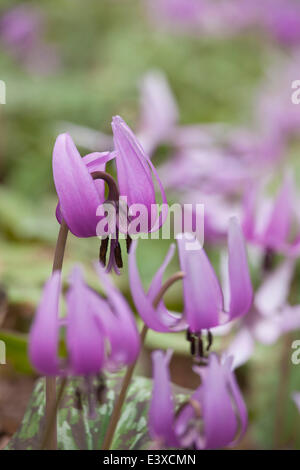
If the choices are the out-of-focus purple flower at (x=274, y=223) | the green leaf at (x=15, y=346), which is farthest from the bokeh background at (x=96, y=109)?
the out-of-focus purple flower at (x=274, y=223)

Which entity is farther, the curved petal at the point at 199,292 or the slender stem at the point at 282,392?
the slender stem at the point at 282,392

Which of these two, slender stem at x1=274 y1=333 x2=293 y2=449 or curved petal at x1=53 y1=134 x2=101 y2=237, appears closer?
curved petal at x1=53 y1=134 x2=101 y2=237

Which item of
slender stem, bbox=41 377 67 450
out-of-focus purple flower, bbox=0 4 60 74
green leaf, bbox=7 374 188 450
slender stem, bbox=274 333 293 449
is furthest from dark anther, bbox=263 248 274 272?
out-of-focus purple flower, bbox=0 4 60 74

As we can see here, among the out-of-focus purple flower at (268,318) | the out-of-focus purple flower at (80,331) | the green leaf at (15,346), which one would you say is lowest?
the out-of-focus purple flower at (80,331)

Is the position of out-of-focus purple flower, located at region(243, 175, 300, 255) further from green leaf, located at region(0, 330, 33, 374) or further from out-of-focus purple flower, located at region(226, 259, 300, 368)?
green leaf, located at region(0, 330, 33, 374)

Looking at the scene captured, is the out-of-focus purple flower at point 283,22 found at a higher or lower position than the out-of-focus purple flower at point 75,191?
higher

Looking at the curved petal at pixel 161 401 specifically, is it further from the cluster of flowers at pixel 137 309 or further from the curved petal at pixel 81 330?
the curved petal at pixel 81 330

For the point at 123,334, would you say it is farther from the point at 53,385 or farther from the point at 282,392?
the point at 282,392
